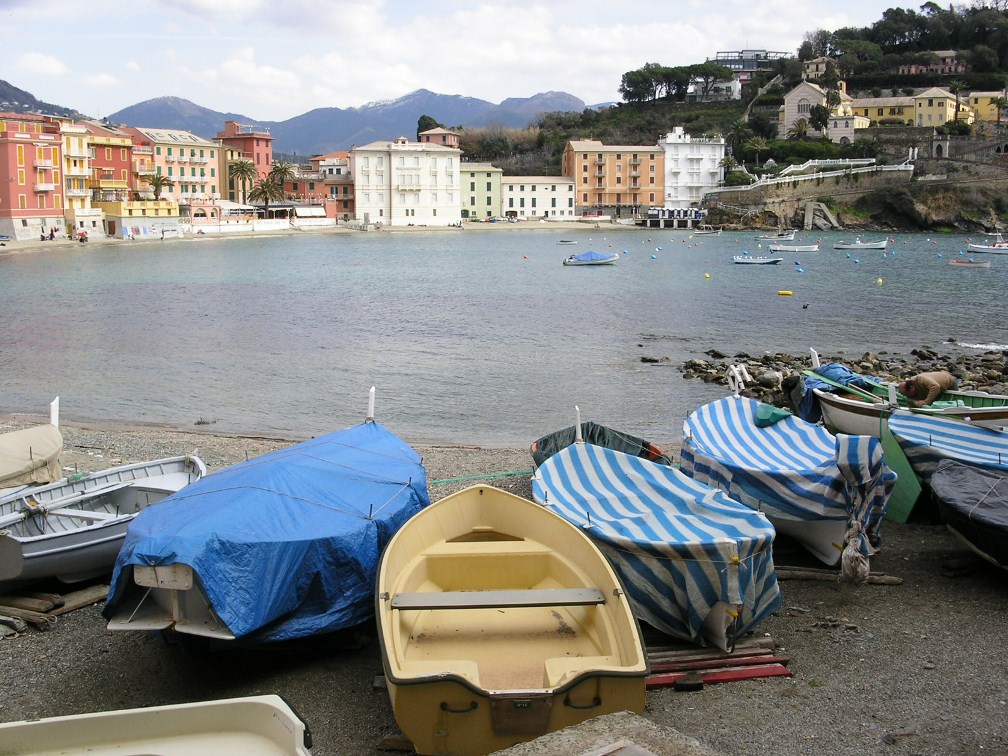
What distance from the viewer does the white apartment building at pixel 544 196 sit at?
4643 inches

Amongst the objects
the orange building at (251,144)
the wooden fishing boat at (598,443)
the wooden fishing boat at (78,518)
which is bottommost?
the wooden fishing boat at (78,518)

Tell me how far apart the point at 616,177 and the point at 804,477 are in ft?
363

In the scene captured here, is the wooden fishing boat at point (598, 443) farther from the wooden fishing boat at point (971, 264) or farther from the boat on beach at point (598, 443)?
the wooden fishing boat at point (971, 264)

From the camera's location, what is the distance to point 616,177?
116 meters

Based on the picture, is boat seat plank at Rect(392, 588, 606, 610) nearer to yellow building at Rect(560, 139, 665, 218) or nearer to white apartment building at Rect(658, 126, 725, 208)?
yellow building at Rect(560, 139, 665, 218)

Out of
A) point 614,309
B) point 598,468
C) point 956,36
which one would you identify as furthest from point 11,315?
point 956,36

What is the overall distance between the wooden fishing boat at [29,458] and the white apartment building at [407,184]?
104 metres

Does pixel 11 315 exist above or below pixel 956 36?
below

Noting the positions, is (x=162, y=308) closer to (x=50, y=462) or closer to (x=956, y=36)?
(x=50, y=462)

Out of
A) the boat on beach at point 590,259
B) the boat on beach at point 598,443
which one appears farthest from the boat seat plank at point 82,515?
the boat on beach at point 590,259

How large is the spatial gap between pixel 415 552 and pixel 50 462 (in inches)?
218

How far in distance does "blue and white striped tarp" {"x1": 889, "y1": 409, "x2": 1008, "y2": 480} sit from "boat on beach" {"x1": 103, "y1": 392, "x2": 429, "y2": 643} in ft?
17.4

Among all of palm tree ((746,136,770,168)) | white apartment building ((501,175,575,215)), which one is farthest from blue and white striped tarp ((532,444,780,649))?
palm tree ((746,136,770,168))

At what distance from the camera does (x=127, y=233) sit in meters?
85.9
